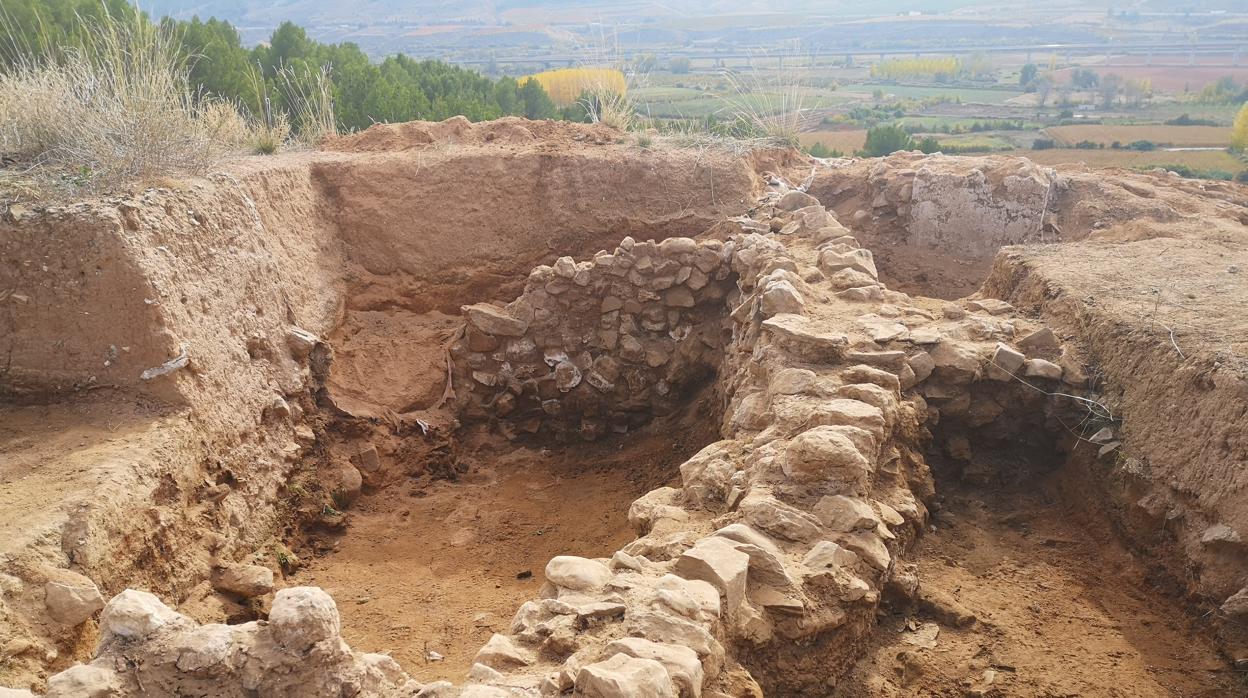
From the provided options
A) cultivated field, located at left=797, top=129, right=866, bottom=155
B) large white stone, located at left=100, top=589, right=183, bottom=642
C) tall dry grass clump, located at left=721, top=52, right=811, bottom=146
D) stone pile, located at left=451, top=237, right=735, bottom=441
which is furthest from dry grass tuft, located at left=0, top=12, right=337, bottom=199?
cultivated field, located at left=797, top=129, right=866, bottom=155

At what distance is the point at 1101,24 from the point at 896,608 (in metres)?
30.0

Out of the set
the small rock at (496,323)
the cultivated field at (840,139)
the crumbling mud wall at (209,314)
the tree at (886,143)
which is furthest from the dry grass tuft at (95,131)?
the cultivated field at (840,139)

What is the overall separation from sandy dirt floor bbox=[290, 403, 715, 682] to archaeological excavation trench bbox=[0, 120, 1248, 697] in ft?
0.10

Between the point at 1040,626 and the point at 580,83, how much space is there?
11.4 metres

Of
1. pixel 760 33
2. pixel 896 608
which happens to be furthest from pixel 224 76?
pixel 760 33

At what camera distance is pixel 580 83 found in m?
13.8

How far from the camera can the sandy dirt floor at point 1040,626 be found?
11.7 feet

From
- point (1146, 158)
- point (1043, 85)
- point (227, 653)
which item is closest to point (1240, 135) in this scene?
point (1146, 158)

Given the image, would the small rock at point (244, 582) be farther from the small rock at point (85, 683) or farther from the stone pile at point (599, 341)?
the stone pile at point (599, 341)

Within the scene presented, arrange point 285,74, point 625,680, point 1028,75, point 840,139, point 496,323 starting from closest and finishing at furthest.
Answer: point 625,680, point 496,323, point 285,74, point 840,139, point 1028,75

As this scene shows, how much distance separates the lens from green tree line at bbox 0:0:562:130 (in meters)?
10.2

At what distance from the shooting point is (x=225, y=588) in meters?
4.77

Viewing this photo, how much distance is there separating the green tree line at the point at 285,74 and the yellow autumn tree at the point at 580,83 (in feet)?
2.25

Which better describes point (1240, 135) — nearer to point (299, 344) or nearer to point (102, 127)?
point (299, 344)
